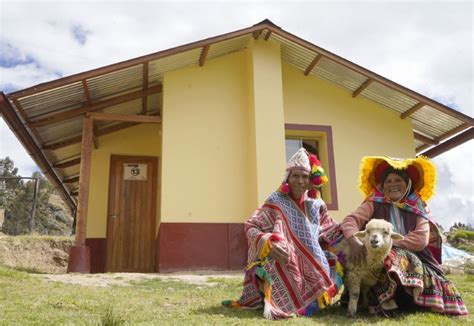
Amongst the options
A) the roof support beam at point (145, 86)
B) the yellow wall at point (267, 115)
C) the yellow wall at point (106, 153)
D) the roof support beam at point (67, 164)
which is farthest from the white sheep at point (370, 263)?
the roof support beam at point (67, 164)

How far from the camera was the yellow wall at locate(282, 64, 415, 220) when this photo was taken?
35.4 ft

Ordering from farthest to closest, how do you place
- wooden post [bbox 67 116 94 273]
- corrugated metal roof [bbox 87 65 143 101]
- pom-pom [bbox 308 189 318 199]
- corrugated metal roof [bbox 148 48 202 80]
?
corrugated metal roof [bbox 148 48 202 80] → corrugated metal roof [bbox 87 65 143 101] → wooden post [bbox 67 116 94 273] → pom-pom [bbox 308 189 318 199]

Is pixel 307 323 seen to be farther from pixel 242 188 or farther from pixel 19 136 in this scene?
pixel 19 136

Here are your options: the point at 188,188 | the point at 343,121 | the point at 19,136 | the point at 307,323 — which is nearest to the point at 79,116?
the point at 19,136

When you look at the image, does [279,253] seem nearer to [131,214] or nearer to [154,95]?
[154,95]

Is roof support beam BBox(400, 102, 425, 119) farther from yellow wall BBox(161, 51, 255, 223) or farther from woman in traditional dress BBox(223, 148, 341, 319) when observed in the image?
woman in traditional dress BBox(223, 148, 341, 319)

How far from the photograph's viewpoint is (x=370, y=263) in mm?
4168

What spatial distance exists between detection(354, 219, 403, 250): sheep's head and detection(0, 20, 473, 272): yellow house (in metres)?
5.28

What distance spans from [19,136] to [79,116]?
125 cm

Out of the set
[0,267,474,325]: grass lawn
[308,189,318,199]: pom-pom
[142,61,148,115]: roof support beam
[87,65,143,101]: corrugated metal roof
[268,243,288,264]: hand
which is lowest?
[0,267,474,325]: grass lawn

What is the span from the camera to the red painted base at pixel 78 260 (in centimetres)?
886

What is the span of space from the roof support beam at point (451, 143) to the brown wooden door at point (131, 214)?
22.7 ft

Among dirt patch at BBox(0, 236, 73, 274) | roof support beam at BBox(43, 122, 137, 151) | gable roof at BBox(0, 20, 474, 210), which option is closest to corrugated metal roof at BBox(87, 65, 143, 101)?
gable roof at BBox(0, 20, 474, 210)

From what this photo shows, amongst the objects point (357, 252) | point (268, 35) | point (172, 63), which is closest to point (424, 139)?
point (268, 35)
